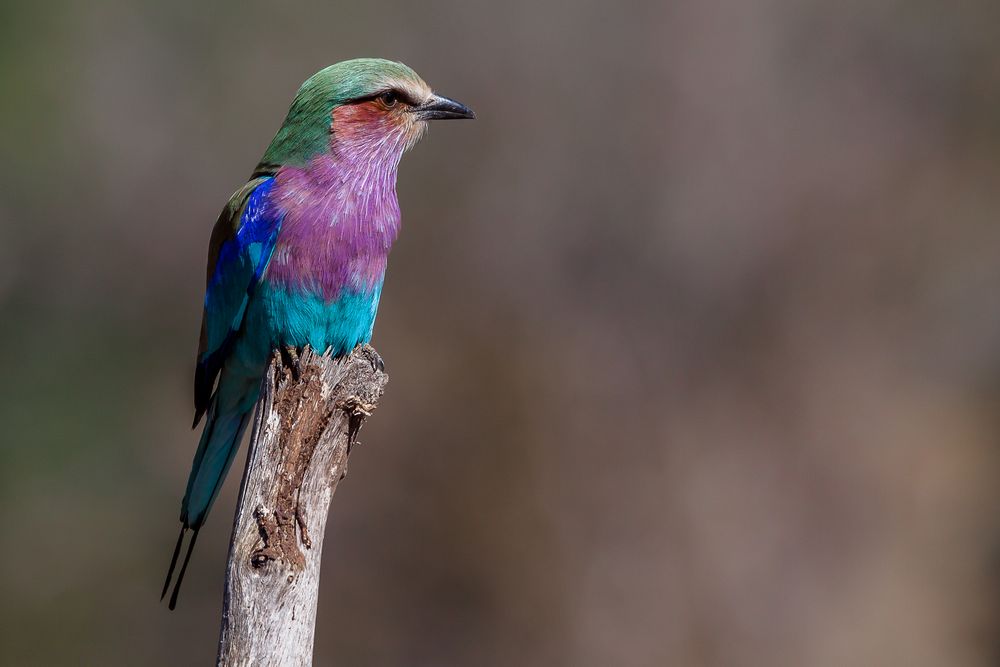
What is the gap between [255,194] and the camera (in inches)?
148

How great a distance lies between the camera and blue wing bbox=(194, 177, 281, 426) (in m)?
3.68

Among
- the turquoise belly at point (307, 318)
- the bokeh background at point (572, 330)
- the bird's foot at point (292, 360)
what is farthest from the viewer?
the bokeh background at point (572, 330)

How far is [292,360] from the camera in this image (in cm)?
313

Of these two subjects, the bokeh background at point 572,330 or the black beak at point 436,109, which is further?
the bokeh background at point 572,330

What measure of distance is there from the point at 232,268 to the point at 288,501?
1.28 m

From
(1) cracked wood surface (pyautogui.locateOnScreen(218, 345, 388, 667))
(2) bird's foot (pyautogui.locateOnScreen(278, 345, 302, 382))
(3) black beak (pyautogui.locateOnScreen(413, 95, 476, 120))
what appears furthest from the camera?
(3) black beak (pyautogui.locateOnScreen(413, 95, 476, 120))

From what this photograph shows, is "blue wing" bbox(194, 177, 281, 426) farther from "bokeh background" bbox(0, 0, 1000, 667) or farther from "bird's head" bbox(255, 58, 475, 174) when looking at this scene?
"bokeh background" bbox(0, 0, 1000, 667)

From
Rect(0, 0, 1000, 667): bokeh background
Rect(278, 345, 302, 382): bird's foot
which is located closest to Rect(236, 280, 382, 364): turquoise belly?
Rect(278, 345, 302, 382): bird's foot

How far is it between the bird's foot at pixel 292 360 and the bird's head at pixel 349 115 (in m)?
0.77

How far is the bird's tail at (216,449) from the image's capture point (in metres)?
3.80

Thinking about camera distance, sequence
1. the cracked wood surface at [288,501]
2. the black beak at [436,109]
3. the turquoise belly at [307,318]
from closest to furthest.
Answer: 1. the cracked wood surface at [288,501]
2. the turquoise belly at [307,318]
3. the black beak at [436,109]

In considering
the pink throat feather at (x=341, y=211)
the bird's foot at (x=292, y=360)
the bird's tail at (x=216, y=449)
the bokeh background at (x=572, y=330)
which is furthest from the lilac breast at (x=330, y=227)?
the bokeh background at (x=572, y=330)

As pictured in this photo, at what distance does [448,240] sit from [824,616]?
365 centimetres

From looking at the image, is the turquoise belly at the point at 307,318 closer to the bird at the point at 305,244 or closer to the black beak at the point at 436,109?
the bird at the point at 305,244
